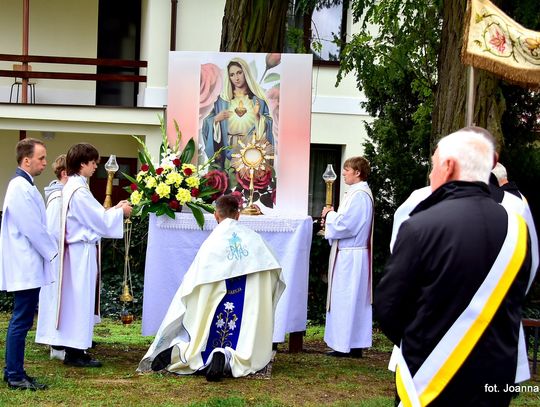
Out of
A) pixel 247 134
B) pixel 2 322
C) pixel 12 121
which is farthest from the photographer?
pixel 12 121

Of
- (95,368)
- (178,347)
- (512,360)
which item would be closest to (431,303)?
(512,360)

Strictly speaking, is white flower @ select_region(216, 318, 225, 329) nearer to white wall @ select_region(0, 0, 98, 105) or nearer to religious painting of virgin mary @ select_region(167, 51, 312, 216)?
religious painting of virgin mary @ select_region(167, 51, 312, 216)

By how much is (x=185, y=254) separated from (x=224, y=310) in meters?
1.36

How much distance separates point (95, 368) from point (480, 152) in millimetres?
5172

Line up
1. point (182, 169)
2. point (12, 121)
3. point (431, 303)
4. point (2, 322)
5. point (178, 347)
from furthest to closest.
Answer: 1. point (12, 121)
2. point (2, 322)
3. point (182, 169)
4. point (178, 347)
5. point (431, 303)

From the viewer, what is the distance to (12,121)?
17688 mm

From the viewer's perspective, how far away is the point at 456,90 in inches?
360

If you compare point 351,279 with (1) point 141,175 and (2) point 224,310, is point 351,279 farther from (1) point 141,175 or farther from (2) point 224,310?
(1) point 141,175

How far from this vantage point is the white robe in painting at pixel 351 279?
9.32 metres

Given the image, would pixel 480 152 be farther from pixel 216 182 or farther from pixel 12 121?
pixel 12 121

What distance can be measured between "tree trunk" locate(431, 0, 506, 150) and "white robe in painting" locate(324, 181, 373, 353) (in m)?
1.08

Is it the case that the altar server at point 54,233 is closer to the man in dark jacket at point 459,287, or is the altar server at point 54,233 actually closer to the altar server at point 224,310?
the altar server at point 224,310

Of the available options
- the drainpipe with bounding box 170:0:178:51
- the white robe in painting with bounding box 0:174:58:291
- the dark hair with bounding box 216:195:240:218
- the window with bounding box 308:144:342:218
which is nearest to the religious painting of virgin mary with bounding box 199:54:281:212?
the dark hair with bounding box 216:195:240:218

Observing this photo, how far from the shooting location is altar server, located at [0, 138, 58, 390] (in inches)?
272
